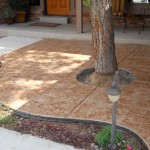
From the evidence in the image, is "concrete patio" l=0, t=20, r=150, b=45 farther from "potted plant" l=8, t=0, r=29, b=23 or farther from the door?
the door

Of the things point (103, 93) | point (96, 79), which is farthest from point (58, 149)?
point (96, 79)

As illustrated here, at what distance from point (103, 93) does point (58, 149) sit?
159 cm

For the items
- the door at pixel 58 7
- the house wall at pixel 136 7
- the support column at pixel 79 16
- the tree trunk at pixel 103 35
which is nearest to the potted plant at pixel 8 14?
the door at pixel 58 7

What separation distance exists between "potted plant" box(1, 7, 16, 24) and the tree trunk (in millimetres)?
5593

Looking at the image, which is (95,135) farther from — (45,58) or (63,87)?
(45,58)

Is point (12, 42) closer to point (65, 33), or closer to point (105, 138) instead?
point (65, 33)

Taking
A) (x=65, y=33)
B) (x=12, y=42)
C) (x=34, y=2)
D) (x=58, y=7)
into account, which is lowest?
(x=12, y=42)

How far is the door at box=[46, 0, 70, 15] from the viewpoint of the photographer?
10.0 metres

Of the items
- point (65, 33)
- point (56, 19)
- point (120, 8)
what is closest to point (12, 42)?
point (65, 33)

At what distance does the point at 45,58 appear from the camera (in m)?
6.38

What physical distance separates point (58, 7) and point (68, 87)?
20.0 feet

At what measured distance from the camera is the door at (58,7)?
395 inches

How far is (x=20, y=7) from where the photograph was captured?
393 inches

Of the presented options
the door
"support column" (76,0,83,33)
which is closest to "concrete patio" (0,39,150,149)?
"support column" (76,0,83,33)
